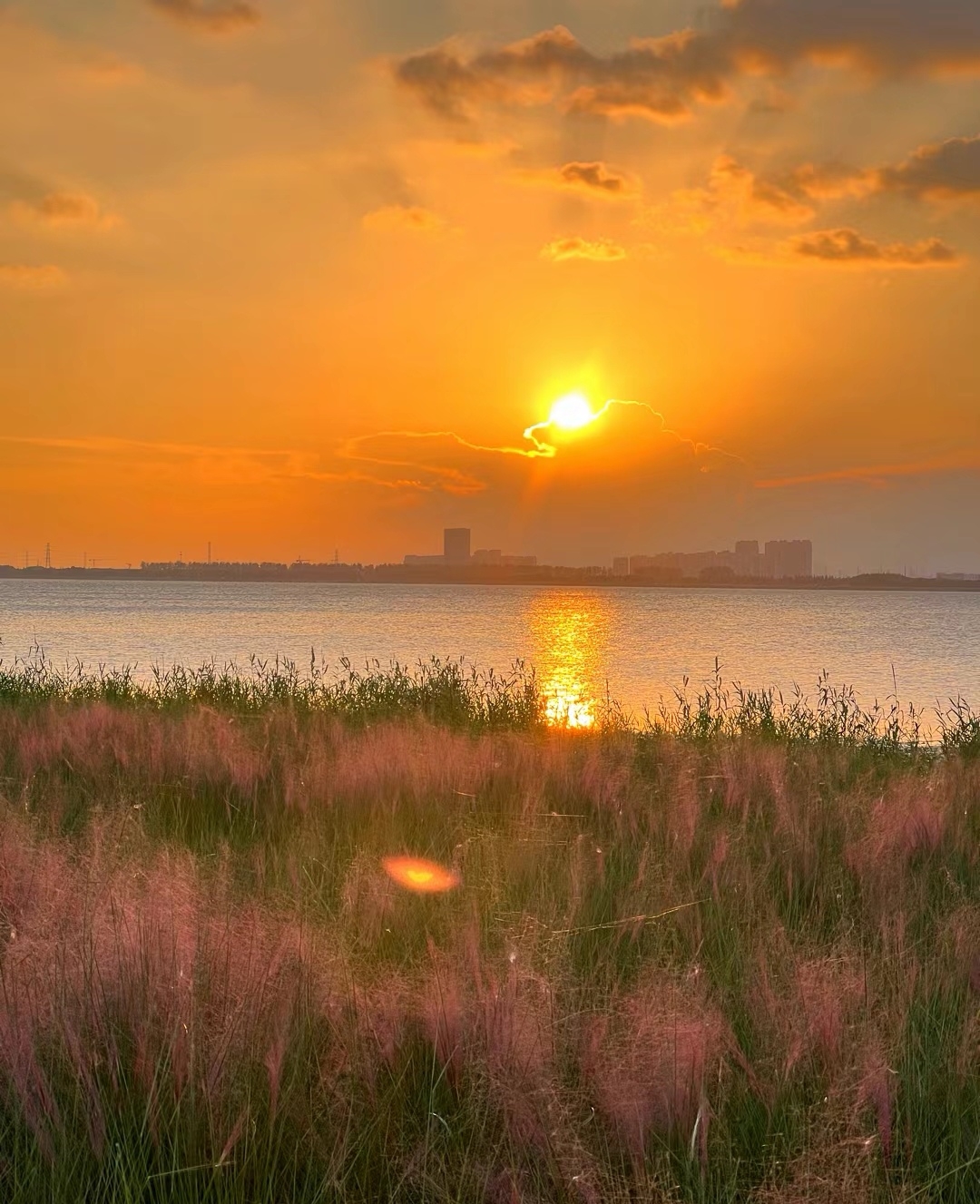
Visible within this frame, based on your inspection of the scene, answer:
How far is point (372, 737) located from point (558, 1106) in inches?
266

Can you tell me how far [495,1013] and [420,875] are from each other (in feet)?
7.58

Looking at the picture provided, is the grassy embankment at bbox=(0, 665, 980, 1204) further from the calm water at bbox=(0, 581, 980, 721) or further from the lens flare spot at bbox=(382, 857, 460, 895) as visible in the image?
the calm water at bbox=(0, 581, 980, 721)

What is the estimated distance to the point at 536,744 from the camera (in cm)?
1005

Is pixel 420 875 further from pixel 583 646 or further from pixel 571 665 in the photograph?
pixel 583 646

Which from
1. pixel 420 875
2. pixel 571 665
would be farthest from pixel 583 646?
pixel 420 875

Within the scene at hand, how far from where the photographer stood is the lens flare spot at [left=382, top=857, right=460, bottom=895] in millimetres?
5059

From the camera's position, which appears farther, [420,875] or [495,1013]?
[420,875]

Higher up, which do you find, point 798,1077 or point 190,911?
point 190,911

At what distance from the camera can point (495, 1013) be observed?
3094 millimetres

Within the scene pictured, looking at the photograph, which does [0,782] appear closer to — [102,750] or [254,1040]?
[102,750]

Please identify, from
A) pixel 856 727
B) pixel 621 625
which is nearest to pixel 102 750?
pixel 856 727

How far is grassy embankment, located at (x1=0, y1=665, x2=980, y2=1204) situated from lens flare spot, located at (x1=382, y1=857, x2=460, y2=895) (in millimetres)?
118

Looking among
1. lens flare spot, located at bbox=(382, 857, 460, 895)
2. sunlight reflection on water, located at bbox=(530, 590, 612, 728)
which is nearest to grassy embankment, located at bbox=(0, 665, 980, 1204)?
lens flare spot, located at bbox=(382, 857, 460, 895)

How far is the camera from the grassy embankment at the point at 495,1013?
2.73 meters
